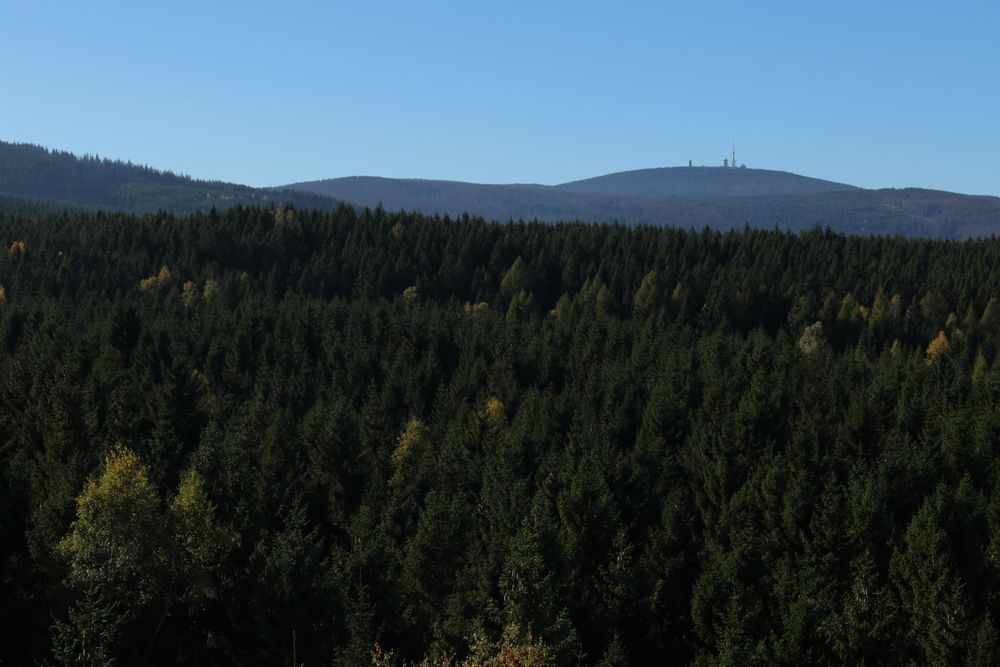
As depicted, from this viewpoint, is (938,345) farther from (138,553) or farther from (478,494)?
(138,553)

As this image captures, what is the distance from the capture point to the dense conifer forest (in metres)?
44.8

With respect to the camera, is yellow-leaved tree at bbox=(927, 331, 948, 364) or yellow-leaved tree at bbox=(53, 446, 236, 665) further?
yellow-leaved tree at bbox=(927, 331, 948, 364)

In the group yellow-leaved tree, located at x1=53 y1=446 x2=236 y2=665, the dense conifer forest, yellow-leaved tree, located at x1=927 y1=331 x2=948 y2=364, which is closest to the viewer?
yellow-leaved tree, located at x1=53 y1=446 x2=236 y2=665

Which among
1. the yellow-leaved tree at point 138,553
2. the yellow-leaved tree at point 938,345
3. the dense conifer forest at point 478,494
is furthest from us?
the yellow-leaved tree at point 938,345

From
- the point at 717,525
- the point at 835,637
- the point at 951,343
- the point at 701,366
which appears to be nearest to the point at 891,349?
the point at 951,343

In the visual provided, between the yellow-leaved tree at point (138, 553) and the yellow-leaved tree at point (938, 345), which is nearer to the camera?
the yellow-leaved tree at point (138, 553)

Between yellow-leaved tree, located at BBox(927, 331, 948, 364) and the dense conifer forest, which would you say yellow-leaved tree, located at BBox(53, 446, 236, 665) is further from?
yellow-leaved tree, located at BBox(927, 331, 948, 364)

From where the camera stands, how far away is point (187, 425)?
287 feet

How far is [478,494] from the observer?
260 feet

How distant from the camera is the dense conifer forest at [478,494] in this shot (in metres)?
44.8

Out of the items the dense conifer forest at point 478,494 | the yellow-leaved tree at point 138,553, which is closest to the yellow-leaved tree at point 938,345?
the dense conifer forest at point 478,494

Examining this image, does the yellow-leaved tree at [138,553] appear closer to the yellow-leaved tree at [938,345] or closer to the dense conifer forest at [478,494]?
the dense conifer forest at [478,494]

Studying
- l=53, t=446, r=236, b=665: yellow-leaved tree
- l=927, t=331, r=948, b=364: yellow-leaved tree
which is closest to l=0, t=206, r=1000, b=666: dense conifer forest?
l=53, t=446, r=236, b=665: yellow-leaved tree

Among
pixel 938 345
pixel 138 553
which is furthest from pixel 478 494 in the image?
pixel 938 345
